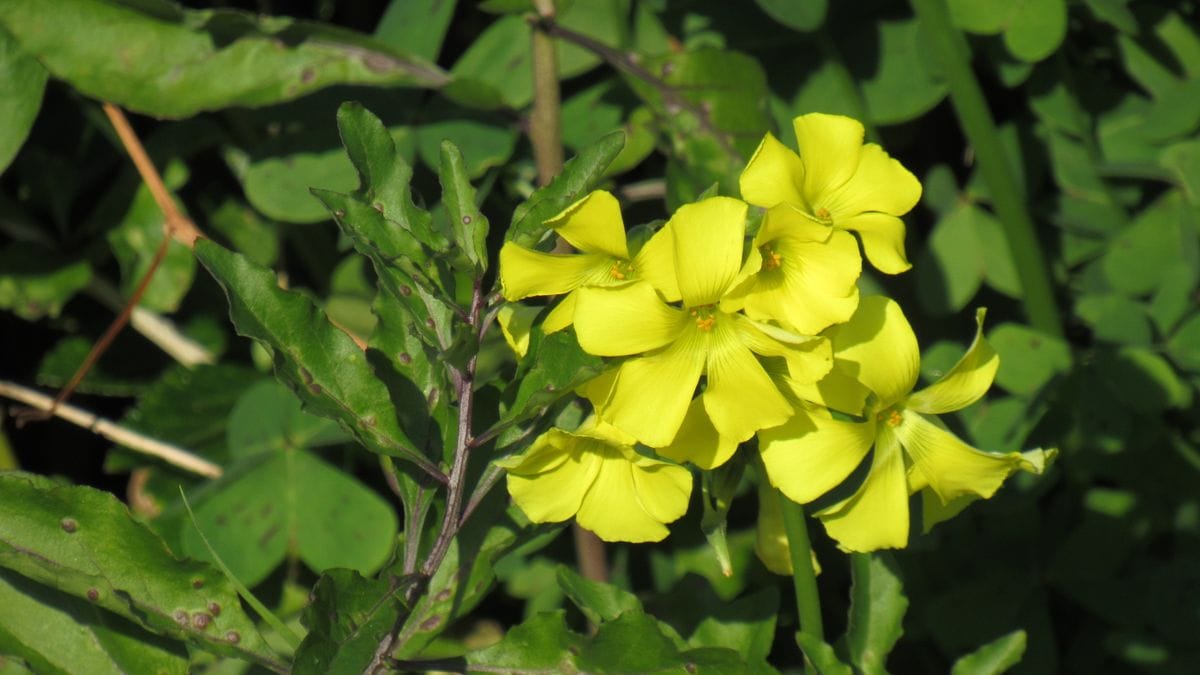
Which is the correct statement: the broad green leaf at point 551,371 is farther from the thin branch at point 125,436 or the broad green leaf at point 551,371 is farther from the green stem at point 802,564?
the thin branch at point 125,436

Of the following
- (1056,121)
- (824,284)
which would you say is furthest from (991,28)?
(824,284)

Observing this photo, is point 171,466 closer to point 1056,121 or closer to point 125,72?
point 125,72

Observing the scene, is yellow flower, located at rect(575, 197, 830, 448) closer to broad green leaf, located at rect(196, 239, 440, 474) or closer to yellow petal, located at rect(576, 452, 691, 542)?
yellow petal, located at rect(576, 452, 691, 542)

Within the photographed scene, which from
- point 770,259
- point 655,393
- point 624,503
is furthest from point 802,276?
point 624,503

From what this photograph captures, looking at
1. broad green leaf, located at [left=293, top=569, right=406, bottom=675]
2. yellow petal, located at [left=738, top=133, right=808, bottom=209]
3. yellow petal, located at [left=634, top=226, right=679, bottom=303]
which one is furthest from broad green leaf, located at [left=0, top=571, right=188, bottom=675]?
yellow petal, located at [left=738, top=133, right=808, bottom=209]

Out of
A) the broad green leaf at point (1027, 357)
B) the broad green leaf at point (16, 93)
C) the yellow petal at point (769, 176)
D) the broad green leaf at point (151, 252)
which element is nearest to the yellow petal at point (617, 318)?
the yellow petal at point (769, 176)
